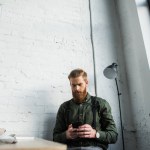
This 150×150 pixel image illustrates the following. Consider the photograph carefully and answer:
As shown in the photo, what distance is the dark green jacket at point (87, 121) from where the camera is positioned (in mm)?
Result: 1878

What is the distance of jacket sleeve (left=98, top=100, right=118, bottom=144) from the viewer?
186 cm

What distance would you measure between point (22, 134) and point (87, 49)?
1341mm

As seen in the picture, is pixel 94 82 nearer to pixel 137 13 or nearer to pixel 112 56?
pixel 112 56

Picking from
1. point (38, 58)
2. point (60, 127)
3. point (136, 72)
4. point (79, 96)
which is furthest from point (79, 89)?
point (136, 72)

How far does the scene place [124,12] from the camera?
2.96m

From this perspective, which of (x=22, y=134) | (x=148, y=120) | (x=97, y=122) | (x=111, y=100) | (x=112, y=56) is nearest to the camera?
(x=97, y=122)

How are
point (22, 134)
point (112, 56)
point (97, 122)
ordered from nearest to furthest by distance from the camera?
point (97, 122), point (22, 134), point (112, 56)

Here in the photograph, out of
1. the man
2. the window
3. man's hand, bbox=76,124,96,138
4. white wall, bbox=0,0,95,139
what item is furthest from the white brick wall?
man's hand, bbox=76,124,96,138

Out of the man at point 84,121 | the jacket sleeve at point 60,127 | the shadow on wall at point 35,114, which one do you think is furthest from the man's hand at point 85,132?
the shadow on wall at point 35,114

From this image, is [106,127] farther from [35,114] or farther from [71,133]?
[35,114]

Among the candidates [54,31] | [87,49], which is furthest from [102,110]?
[54,31]

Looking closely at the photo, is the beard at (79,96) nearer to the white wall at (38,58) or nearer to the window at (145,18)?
the white wall at (38,58)

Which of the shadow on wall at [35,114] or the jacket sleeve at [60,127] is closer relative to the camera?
the jacket sleeve at [60,127]

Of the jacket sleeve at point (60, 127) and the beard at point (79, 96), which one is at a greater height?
the beard at point (79, 96)
